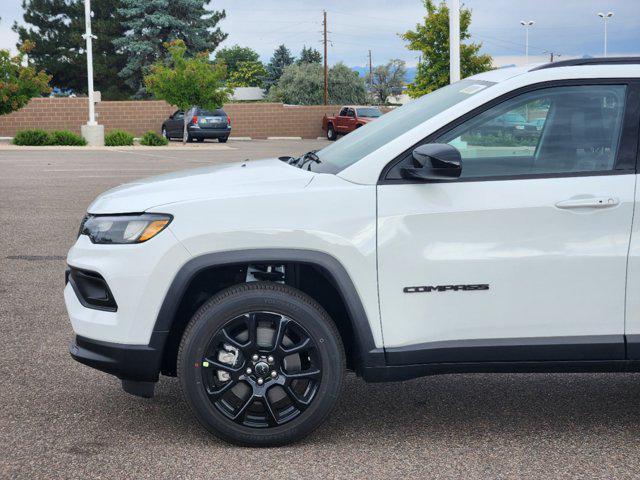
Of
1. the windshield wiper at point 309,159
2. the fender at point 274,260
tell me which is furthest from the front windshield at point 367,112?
the fender at point 274,260

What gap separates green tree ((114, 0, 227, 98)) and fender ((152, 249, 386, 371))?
179 feet

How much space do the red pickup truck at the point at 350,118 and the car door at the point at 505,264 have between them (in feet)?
130

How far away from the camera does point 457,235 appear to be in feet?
14.0

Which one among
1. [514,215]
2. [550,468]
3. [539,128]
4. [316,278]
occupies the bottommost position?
[550,468]

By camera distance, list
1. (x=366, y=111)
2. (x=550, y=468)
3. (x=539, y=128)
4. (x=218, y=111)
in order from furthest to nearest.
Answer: (x=366, y=111), (x=218, y=111), (x=539, y=128), (x=550, y=468)

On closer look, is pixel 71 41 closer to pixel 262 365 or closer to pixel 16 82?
pixel 16 82

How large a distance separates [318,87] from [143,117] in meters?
22.5

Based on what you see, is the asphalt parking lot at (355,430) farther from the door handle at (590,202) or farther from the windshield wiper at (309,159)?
the windshield wiper at (309,159)

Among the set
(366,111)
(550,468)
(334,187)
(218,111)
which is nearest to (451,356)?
(550,468)

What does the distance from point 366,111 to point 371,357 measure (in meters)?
42.2

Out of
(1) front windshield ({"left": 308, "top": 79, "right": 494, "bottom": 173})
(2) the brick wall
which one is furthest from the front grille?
(2) the brick wall

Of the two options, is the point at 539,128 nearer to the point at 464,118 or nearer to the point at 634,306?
the point at 464,118

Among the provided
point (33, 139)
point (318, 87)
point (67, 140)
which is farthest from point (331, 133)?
point (318, 87)

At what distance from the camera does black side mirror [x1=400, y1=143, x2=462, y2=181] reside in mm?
4203
